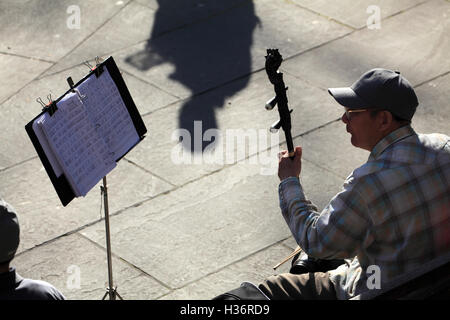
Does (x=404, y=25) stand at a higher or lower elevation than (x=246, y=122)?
higher

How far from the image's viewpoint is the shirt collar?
3.98 meters

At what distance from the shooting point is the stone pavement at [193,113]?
594 cm

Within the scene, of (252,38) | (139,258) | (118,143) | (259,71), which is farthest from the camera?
(252,38)

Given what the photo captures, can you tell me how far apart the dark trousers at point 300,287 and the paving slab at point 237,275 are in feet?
4.42

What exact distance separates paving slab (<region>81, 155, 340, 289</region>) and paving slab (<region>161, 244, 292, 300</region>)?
6cm

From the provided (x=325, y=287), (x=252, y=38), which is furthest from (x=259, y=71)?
(x=325, y=287)

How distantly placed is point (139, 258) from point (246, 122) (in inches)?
74.1

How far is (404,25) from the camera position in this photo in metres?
8.66

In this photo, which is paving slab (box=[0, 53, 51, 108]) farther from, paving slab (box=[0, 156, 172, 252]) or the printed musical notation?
the printed musical notation

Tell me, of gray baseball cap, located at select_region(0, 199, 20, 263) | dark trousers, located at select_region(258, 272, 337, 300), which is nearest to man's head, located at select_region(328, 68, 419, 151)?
dark trousers, located at select_region(258, 272, 337, 300)

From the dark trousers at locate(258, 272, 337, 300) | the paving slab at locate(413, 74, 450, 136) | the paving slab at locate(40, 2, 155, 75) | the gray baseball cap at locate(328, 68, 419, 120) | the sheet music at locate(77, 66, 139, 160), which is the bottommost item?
the dark trousers at locate(258, 272, 337, 300)

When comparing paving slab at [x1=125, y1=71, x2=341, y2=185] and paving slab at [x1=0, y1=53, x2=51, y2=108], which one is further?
paving slab at [x1=0, y1=53, x2=51, y2=108]
